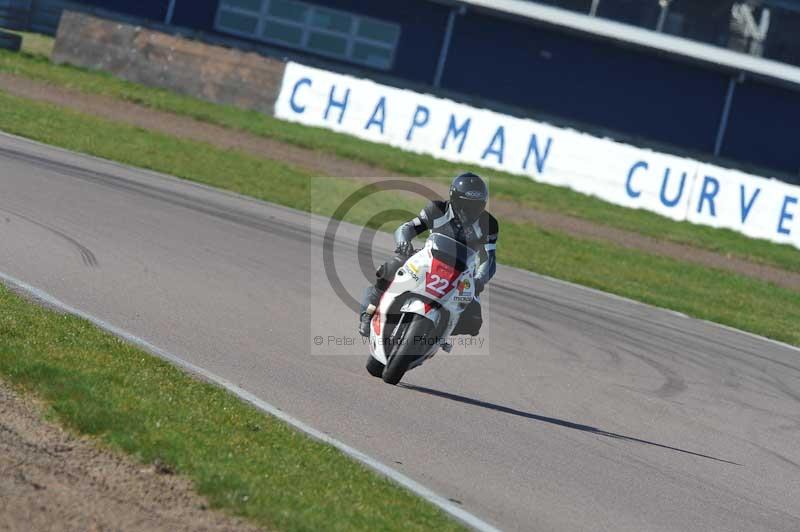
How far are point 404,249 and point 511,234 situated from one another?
44.4 feet

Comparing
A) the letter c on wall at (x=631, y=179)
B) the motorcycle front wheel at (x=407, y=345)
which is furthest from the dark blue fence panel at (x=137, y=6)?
the motorcycle front wheel at (x=407, y=345)

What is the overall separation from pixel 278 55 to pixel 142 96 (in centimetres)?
1192

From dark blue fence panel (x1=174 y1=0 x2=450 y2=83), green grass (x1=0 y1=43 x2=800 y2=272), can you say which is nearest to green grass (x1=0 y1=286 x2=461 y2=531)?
green grass (x1=0 y1=43 x2=800 y2=272)

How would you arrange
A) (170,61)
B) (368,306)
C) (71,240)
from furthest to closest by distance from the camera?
(170,61), (71,240), (368,306)

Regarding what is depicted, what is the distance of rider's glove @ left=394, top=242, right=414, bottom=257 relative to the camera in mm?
9266

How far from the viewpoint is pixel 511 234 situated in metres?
22.7

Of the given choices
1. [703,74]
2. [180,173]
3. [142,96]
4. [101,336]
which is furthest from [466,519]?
[703,74]

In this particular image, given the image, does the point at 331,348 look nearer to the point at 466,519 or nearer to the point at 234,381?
the point at 234,381

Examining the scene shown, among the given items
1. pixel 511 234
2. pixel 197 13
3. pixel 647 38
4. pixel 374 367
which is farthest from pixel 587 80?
pixel 374 367

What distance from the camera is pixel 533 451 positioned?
8.02 metres

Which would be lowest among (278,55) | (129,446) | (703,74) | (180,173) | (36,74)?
(129,446)

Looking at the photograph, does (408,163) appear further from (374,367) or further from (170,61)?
(374,367)

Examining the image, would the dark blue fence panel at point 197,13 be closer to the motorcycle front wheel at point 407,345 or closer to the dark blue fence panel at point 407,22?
the dark blue fence panel at point 407,22

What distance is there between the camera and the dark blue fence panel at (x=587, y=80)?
38.9m
